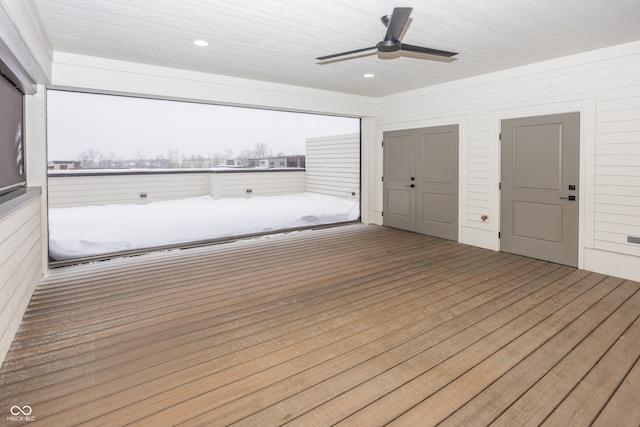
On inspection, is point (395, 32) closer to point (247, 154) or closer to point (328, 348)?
point (328, 348)

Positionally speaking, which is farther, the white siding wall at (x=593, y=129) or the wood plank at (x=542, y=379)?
the white siding wall at (x=593, y=129)

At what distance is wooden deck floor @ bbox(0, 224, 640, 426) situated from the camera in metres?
1.90

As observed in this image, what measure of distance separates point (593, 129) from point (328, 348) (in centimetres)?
401

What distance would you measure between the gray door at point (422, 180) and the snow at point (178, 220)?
3.78ft

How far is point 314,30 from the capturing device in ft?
11.7

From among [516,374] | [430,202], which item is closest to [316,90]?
[430,202]

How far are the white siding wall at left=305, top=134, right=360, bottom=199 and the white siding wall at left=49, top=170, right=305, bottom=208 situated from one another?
341mm

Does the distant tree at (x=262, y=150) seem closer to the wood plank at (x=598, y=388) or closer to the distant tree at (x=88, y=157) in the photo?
the distant tree at (x=88, y=157)

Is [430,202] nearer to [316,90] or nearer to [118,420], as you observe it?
[316,90]

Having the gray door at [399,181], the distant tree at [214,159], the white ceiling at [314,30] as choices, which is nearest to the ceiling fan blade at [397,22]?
the white ceiling at [314,30]

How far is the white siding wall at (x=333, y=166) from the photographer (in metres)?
7.99

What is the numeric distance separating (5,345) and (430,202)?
5.74 meters

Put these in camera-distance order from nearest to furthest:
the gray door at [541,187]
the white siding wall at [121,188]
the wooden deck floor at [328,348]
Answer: the wooden deck floor at [328,348] → the gray door at [541,187] → the white siding wall at [121,188]

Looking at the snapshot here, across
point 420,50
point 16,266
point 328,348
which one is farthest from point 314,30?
point 16,266
